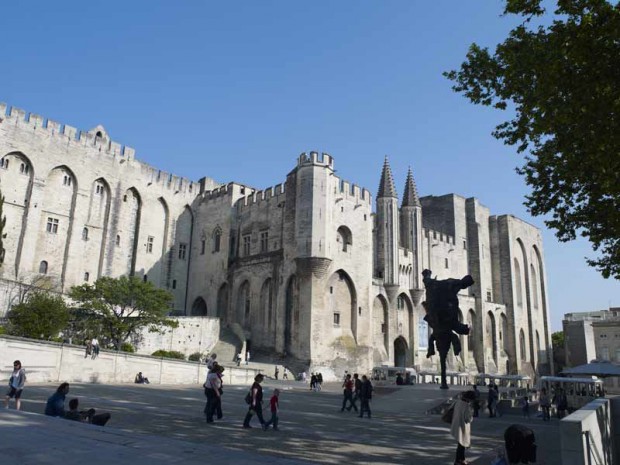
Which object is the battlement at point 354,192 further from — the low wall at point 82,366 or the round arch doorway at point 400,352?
the low wall at point 82,366

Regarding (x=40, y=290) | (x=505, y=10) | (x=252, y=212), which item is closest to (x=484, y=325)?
(x=252, y=212)

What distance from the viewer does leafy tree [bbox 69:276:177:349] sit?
90.1ft

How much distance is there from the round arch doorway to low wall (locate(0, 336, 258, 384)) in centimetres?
2009

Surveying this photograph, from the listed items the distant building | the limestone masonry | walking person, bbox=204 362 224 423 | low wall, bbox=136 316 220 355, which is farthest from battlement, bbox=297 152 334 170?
the distant building

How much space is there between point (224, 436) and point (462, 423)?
4.13 metres

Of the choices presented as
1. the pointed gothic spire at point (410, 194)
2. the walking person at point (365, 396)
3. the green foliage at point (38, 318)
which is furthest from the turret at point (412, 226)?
the walking person at point (365, 396)

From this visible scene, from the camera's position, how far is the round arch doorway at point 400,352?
138ft

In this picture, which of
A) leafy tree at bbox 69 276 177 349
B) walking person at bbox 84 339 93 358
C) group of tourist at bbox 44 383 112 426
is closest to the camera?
group of tourist at bbox 44 383 112 426

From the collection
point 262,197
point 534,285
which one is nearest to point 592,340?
point 534,285

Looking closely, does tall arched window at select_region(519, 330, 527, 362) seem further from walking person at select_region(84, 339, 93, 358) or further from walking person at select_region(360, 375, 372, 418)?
walking person at select_region(84, 339, 93, 358)

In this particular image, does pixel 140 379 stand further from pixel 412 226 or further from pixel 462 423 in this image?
pixel 412 226

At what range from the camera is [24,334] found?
2281cm

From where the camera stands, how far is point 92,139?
38000mm

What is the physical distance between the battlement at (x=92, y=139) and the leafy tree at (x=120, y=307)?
13.0 meters
